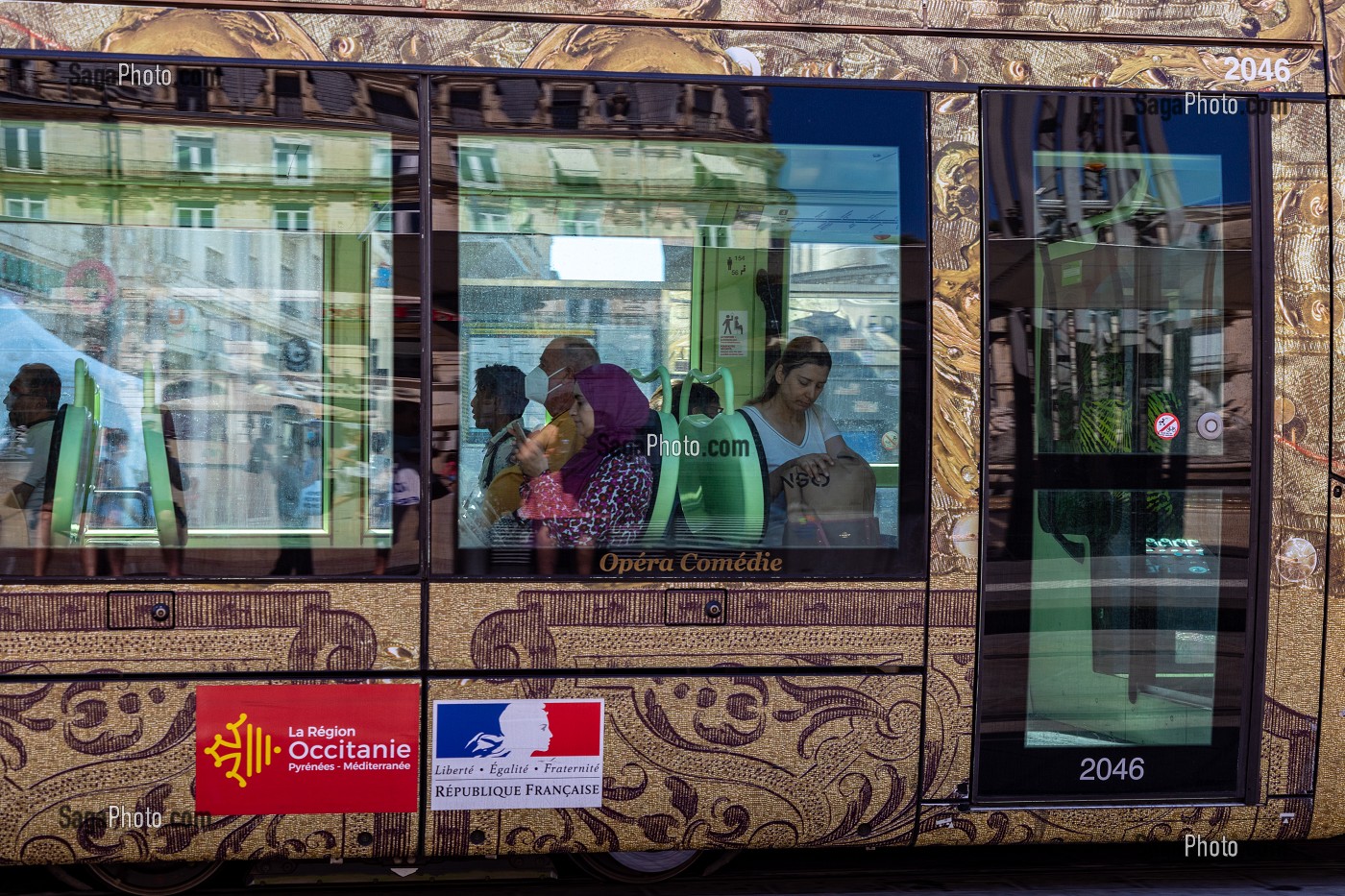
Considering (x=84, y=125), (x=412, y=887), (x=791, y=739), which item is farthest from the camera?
(x=412, y=887)

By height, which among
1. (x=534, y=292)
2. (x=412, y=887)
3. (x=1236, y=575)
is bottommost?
(x=412, y=887)

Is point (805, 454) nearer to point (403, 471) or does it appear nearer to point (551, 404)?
point (551, 404)

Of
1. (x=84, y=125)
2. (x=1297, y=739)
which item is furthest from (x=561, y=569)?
(x=1297, y=739)

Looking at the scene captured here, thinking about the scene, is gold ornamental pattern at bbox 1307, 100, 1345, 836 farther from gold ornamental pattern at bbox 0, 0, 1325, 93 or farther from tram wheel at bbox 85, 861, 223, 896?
tram wheel at bbox 85, 861, 223, 896

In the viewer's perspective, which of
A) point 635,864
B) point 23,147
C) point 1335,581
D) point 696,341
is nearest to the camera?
point 23,147

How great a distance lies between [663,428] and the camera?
3254 millimetres

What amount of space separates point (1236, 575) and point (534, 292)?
2.36 metres

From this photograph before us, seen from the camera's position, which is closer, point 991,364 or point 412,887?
point 991,364

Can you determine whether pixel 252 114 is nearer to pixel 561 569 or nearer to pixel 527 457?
pixel 527 457

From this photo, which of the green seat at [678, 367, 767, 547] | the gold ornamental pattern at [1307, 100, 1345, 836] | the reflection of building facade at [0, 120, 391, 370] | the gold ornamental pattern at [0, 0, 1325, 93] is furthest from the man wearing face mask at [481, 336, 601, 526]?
→ the gold ornamental pattern at [1307, 100, 1345, 836]

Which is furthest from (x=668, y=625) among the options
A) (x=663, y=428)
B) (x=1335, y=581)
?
(x=1335, y=581)

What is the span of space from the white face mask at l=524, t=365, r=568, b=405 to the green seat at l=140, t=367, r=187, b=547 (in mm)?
1048

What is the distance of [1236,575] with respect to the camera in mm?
3371

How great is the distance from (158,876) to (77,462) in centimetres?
137
